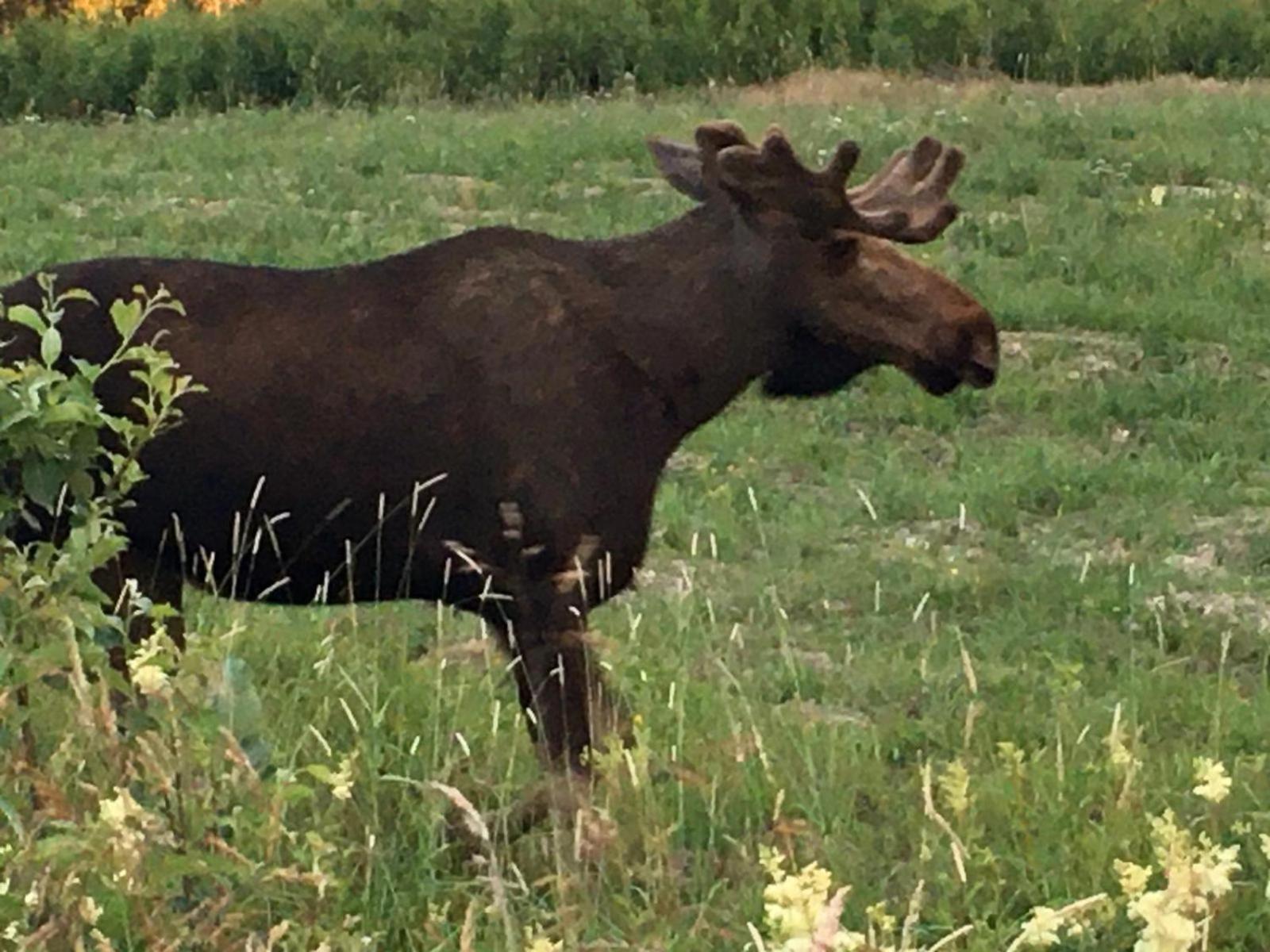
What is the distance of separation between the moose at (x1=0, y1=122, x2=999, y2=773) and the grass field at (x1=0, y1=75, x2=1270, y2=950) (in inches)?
8.6

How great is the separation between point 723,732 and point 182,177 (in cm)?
1014

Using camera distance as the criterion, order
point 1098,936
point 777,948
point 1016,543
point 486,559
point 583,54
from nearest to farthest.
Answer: point 777,948 < point 1098,936 < point 486,559 < point 1016,543 < point 583,54

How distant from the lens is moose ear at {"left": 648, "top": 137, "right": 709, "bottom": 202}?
466cm

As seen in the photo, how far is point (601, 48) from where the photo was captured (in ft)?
60.2

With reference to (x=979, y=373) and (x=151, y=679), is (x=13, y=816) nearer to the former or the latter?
(x=151, y=679)

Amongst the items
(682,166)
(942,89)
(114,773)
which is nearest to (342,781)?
(114,773)

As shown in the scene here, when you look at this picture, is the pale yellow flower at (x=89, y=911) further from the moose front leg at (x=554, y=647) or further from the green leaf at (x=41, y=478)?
the moose front leg at (x=554, y=647)

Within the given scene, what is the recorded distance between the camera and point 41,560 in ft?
10.6

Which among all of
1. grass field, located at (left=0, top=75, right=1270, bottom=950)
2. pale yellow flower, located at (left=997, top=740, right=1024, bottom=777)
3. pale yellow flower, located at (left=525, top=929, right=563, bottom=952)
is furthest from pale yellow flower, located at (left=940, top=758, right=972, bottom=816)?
pale yellow flower, located at (left=525, top=929, right=563, bottom=952)

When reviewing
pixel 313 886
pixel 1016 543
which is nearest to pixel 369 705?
pixel 313 886

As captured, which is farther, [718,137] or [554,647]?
[718,137]

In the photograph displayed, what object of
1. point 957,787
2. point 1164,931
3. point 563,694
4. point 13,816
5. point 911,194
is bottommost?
point 563,694

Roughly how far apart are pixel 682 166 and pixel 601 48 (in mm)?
13979

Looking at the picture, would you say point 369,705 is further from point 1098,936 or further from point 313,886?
point 1098,936
